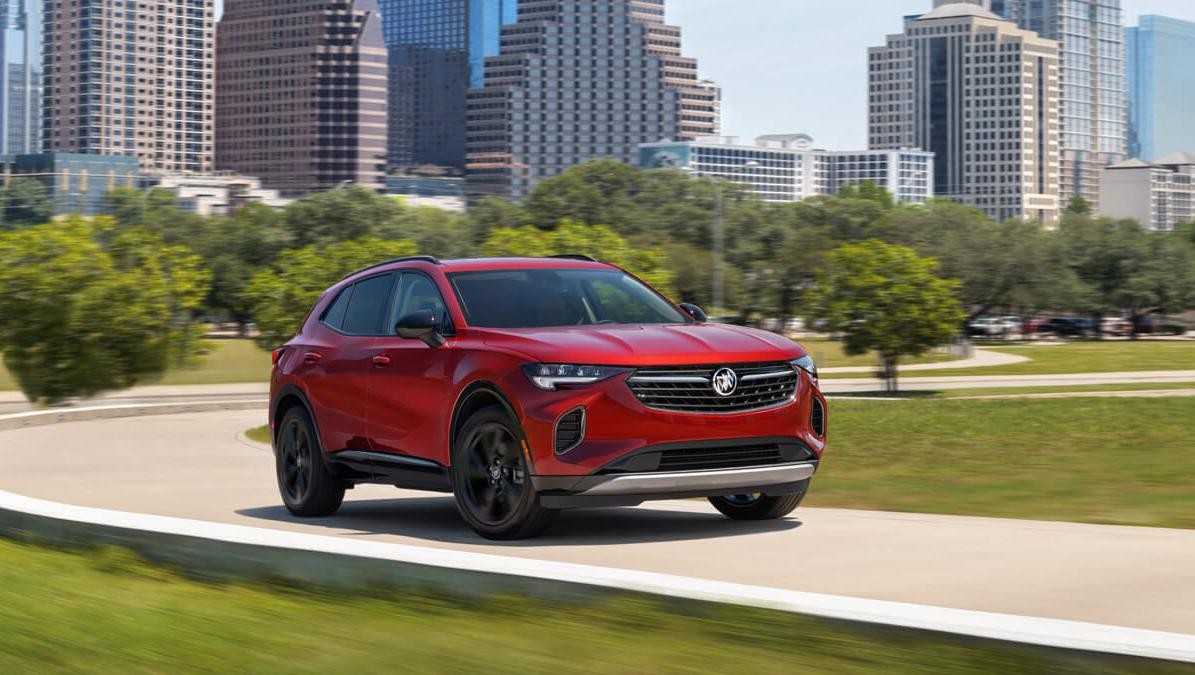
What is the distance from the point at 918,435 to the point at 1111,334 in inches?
4599

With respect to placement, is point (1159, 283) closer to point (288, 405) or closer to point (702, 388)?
point (288, 405)

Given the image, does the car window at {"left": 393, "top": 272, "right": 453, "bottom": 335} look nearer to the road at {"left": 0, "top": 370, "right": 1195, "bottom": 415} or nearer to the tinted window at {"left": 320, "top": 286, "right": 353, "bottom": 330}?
the tinted window at {"left": 320, "top": 286, "right": 353, "bottom": 330}

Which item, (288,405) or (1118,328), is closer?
(288,405)

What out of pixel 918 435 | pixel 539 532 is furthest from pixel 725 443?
pixel 918 435

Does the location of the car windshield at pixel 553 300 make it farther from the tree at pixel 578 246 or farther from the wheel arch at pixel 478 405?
the tree at pixel 578 246

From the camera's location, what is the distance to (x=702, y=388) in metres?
9.02

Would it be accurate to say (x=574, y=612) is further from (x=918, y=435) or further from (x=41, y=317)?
(x=41, y=317)

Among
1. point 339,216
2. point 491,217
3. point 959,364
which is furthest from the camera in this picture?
point 491,217

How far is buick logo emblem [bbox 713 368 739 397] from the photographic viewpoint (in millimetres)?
9039

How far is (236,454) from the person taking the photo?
17.6 meters

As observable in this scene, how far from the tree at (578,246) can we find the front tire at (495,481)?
21584 mm

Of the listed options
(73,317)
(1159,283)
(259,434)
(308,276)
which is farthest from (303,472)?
(1159,283)

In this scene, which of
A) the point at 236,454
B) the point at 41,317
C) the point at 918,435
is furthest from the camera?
the point at 41,317

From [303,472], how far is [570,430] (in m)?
3.33
